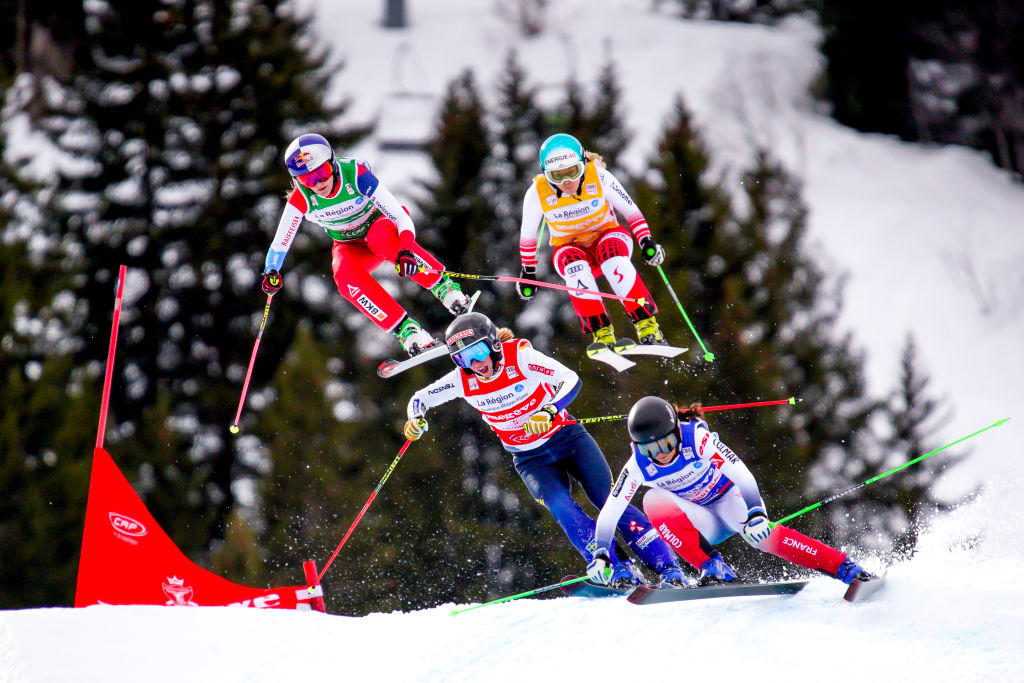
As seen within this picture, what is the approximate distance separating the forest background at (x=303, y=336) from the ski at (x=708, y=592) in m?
8.91

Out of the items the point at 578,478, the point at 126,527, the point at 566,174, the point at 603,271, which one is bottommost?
the point at 126,527

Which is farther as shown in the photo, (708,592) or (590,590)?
(590,590)

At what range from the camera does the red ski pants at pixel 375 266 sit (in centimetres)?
863

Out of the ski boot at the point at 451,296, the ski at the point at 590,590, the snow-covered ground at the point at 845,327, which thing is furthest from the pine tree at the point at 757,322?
the ski at the point at 590,590

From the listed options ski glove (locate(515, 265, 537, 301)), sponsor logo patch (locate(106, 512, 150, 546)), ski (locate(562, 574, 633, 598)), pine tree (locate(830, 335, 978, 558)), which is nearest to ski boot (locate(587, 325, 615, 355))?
ski glove (locate(515, 265, 537, 301))

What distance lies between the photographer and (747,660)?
6.49m

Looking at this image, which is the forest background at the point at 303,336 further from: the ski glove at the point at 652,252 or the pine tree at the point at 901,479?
the ski glove at the point at 652,252

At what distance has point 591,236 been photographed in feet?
29.7

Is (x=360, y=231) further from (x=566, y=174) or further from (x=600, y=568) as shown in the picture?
(x=600, y=568)

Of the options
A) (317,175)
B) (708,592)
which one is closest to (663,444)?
(708,592)

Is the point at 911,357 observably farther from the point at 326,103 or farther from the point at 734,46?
the point at 734,46

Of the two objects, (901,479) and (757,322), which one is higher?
(757,322)

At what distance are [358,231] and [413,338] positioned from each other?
2.97 feet

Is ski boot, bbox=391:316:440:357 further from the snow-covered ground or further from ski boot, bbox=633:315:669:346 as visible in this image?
the snow-covered ground
